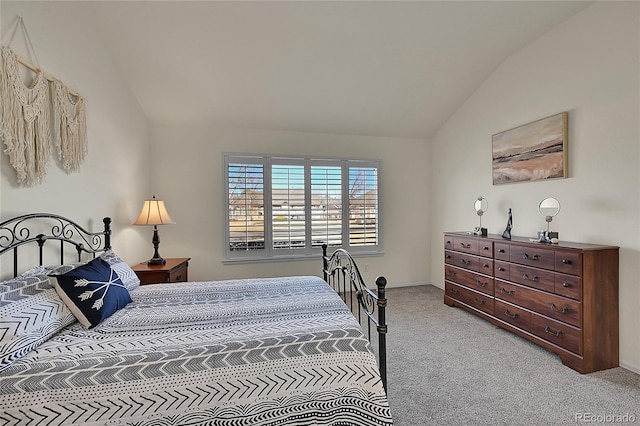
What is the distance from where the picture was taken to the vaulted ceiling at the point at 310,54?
273cm

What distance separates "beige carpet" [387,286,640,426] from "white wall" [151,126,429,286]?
69.8 inches

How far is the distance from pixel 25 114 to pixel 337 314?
2.42 meters

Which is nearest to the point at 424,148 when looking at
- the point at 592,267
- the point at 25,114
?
the point at 592,267

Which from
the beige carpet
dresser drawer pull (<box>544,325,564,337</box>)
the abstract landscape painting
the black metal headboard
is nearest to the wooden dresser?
dresser drawer pull (<box>544,325,564,337</box>)

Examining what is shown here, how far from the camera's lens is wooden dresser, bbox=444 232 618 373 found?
2334 mm

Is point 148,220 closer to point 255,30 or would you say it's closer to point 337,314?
point 255,30

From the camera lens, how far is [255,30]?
2.88 m

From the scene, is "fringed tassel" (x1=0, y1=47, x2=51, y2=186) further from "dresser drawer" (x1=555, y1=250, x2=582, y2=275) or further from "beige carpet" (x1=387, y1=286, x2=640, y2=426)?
"dresser drawer" (x1=555, y1=250, x2=582, y2=275)

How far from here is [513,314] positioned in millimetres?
2932

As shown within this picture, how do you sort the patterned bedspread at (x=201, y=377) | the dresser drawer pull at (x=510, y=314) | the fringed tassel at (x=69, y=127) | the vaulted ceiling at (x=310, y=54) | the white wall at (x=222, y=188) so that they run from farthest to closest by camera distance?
1. the white wall at (x=222, y=188)
2. the dresser drawer pull at (x=510, y=314)
3. the vaulted ceiling at (x=310, y=54)
4. the fringed tassel at (x=69, y=127)
5. the patterned bedspread at (x=201, y=377)

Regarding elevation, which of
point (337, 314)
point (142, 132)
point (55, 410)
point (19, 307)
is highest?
point (142, 132)
